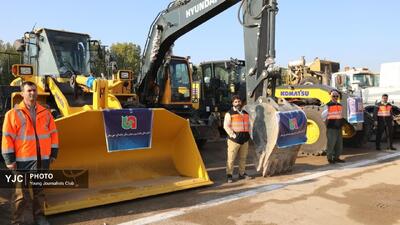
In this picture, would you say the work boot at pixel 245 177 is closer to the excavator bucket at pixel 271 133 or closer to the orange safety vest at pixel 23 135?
the excavator bucket at pixel 271 133

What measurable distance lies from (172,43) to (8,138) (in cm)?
569

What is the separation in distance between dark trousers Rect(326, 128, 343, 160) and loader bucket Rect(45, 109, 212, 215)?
3821 millimetres

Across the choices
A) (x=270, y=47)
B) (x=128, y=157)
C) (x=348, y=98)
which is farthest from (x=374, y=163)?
(x=128, y=157)

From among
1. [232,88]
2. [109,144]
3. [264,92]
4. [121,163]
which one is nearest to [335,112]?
[264,92]

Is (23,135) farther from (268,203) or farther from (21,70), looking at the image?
(268,203)

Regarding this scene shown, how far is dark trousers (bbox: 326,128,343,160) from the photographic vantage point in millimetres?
10045

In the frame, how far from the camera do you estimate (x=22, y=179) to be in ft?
16.8

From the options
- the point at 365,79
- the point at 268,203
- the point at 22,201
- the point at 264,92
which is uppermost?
the point at 365,79

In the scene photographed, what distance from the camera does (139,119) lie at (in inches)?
273

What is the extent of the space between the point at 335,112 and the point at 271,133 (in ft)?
9.08

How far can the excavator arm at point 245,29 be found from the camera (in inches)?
327

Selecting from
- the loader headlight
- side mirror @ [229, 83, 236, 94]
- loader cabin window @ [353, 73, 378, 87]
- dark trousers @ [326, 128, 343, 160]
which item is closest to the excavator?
the loader headlight

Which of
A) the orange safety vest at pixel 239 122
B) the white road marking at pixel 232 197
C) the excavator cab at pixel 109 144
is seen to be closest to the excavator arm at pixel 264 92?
the orange safety vest at pixel 239 122

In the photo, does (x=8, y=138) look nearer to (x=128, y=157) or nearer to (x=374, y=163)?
(x=128, y=157)
